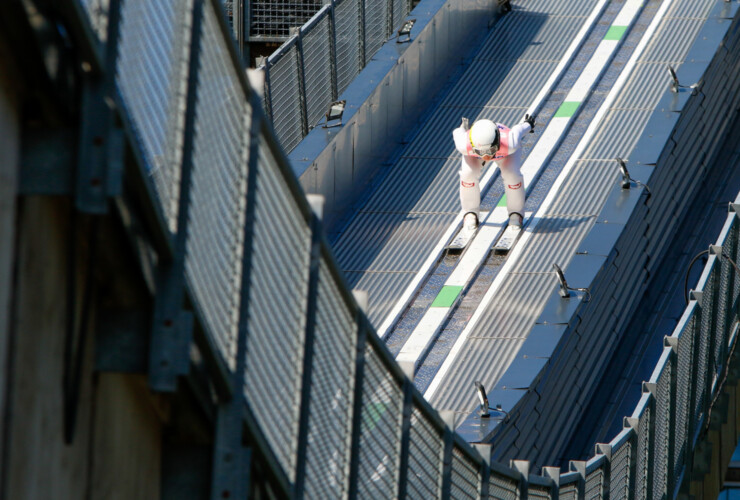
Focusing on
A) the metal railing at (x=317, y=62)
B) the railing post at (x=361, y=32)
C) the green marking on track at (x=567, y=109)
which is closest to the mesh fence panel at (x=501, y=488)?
the metal railing at (x=317, y=62)

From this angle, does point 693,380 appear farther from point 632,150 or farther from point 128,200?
point 128,200

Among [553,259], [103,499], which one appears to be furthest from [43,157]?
[553,259]

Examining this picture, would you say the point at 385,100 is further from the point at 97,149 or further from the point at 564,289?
the point at 97,149

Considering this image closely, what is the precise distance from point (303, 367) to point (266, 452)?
32cm

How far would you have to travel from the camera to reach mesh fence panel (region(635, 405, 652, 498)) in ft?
26.9

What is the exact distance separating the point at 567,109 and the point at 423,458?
8999 millimetres

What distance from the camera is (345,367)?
4.78 metres

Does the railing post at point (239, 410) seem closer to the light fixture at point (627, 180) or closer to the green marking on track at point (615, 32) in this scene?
the light fixture at point (627, 180)

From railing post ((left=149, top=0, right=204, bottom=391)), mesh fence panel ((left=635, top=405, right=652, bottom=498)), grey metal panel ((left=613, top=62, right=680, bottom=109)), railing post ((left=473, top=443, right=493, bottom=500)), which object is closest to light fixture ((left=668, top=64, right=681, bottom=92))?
grey metal panel ((left=613, top=62, right=680, bottom=109))

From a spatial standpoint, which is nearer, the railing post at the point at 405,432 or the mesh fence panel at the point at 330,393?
the mesh fence panel at the point at 330,393

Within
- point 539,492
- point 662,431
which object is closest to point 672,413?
point 662,431

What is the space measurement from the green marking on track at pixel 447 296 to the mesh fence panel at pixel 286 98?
3.46 m

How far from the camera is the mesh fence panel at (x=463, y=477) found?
6020mm

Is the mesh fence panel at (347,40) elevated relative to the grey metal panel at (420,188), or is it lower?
elevated
